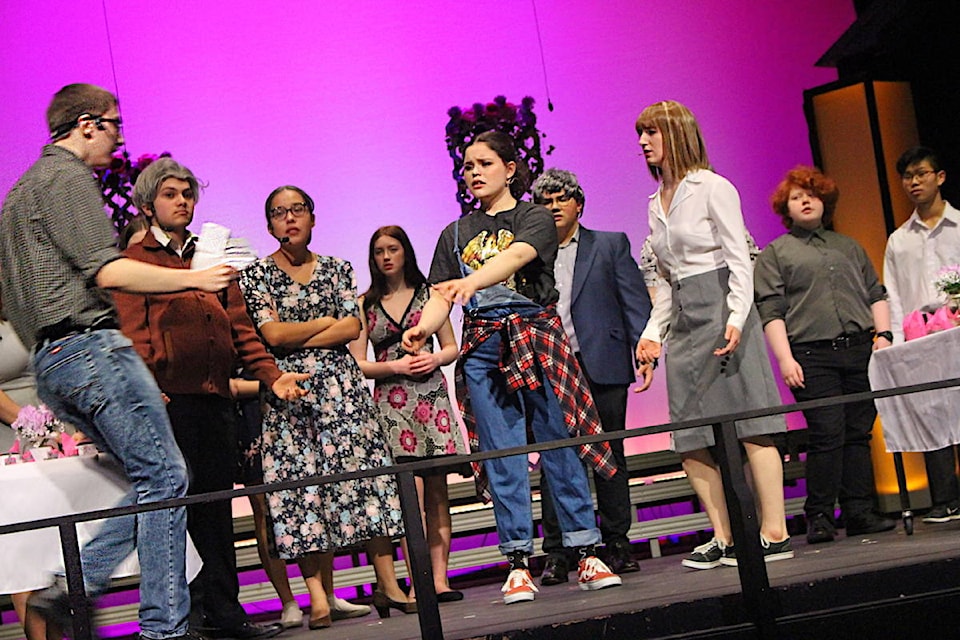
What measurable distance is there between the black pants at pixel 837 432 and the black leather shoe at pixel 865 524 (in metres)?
0.02

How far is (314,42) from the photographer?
6.38 meters

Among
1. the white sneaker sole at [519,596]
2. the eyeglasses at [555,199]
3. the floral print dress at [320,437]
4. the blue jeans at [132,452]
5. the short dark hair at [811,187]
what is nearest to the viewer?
the blue jeans at [132,452]

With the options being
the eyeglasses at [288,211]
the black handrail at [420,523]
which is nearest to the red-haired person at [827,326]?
the black handrail at [420,523]

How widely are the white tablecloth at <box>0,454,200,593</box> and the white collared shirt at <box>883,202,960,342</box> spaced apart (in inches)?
117

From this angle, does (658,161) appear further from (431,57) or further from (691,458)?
(431,57)

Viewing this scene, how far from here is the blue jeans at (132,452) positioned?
3031 millimetres

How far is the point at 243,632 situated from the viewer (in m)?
3.85

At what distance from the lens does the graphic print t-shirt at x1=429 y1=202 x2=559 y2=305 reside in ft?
12.2

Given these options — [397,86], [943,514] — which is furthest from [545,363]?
[397,86]

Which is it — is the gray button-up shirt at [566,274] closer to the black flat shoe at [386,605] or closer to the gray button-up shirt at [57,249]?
the black flat shoe at [386,605]

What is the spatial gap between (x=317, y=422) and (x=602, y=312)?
1.24 metres

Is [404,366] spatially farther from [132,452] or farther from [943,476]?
[943,476]

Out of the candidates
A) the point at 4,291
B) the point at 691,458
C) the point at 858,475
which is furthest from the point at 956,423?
the point at 4,291

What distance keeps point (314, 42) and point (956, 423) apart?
3566 millimetres
